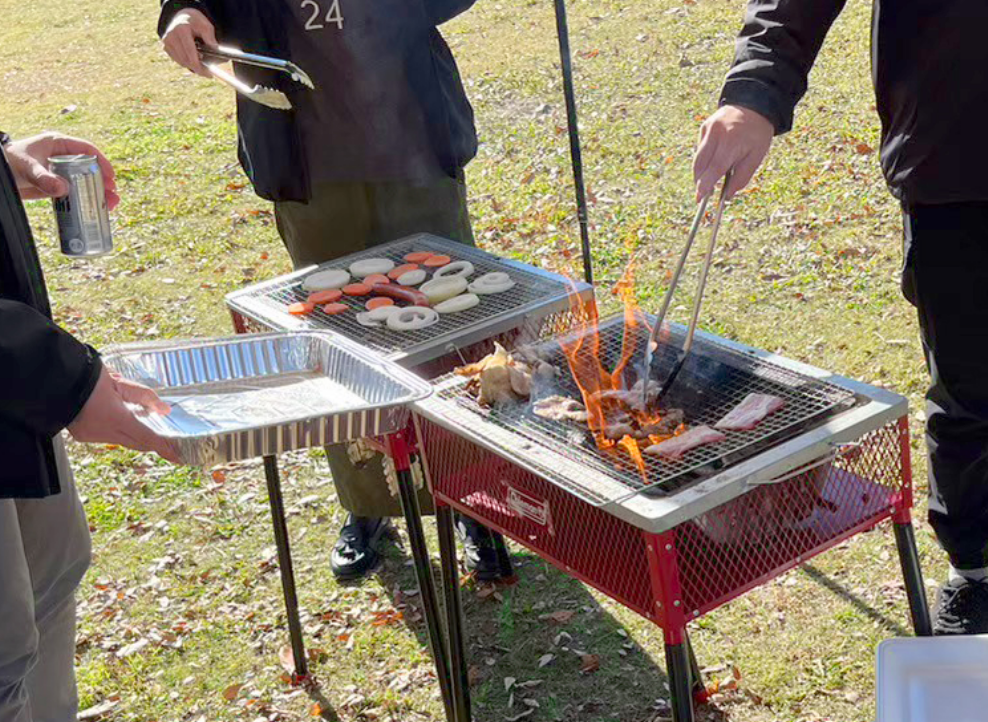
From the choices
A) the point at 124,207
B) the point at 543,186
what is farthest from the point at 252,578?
the point at 124,207

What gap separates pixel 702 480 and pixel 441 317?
1170mm

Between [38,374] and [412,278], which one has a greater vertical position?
[38,374]

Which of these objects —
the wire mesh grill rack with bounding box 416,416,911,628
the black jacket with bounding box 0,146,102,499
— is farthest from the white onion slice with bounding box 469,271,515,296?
the black jacket with bounding box 0,146,102,499

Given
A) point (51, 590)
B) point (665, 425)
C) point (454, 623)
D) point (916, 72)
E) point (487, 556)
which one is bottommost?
point (487, 556)

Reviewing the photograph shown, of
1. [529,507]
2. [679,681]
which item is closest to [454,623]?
[529,507]

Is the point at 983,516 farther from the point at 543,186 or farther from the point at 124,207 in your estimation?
the point at 124,207

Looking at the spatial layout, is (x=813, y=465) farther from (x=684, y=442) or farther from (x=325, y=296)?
(x=325, y=296)

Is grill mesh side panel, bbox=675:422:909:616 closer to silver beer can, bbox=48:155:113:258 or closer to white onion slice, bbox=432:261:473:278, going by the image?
white onion slice, bbox=432:261:473:278

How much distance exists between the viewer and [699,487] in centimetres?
225

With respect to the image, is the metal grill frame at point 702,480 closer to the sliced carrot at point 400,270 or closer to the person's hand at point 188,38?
the sliced carrot at point 400,270

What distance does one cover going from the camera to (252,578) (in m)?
4.39

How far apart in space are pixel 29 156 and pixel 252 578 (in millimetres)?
2006

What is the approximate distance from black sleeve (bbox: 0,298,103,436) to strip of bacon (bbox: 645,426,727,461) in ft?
3.73

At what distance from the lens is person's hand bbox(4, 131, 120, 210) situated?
2869 millimetres
